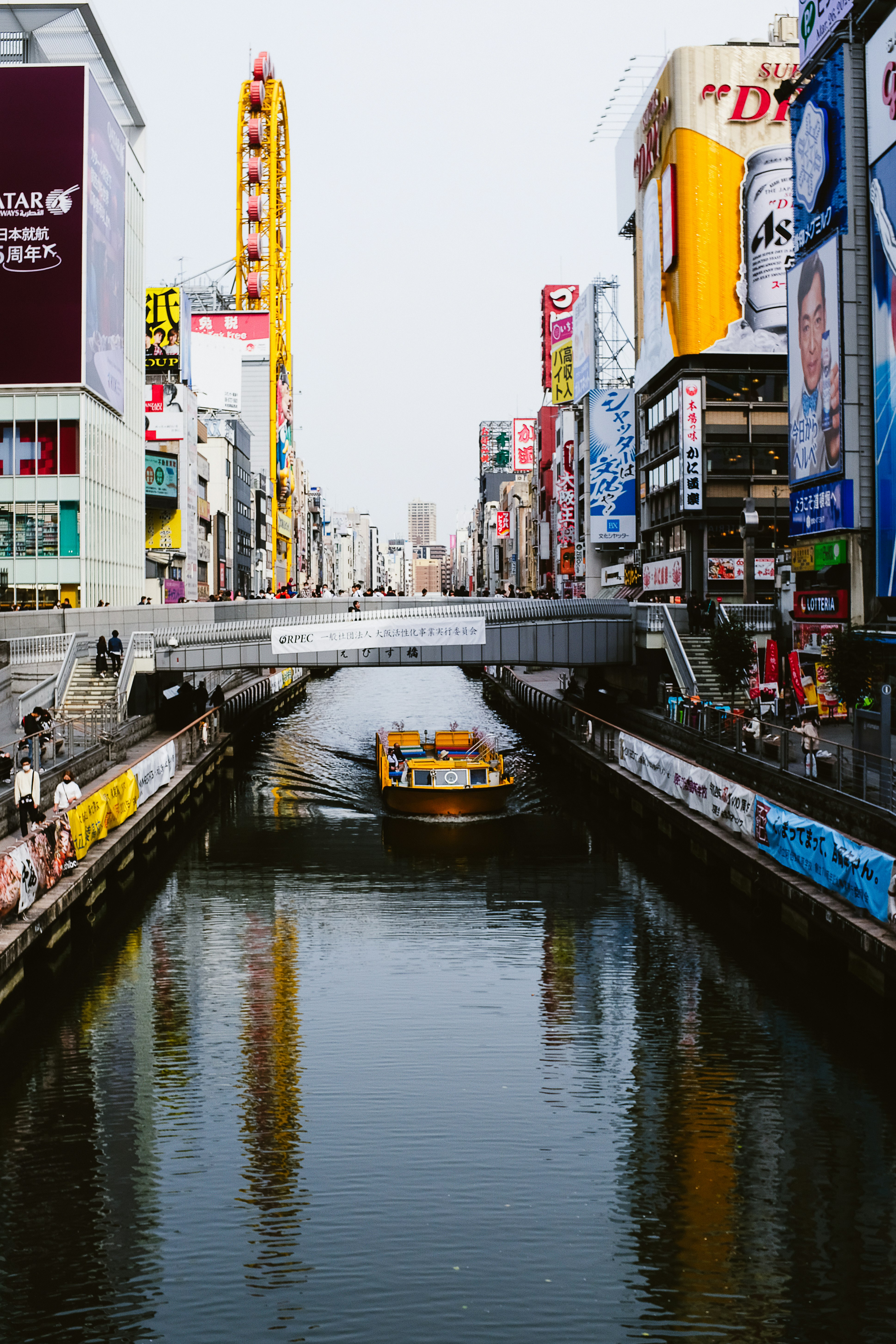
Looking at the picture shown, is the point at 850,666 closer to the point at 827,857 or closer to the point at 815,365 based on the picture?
the point at 827,857

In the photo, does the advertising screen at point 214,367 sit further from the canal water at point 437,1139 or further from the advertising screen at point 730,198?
the canal water at point 437,1139

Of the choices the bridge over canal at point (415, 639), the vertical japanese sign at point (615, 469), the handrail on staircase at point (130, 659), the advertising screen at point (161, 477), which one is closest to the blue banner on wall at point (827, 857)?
the bridge over canal at point (415, 639)

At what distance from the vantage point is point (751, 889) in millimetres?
28828

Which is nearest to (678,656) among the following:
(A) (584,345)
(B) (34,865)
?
(B) (34,865)

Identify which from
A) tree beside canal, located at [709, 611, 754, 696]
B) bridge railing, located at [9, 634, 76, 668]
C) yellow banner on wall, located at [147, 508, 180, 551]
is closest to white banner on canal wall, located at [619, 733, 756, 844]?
tree beside canal, located at [709, 611, 754, 696]

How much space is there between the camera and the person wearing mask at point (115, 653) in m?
48.3

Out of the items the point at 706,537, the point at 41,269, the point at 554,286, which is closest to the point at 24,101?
the point at 41,269

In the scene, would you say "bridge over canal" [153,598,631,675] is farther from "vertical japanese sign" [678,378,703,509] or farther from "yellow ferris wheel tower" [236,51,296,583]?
"yellow ferris wheel tower" [236,51,296,583]

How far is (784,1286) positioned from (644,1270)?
1.47 metres

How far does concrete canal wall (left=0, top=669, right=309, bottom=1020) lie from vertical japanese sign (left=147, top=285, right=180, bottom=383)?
52570 mm

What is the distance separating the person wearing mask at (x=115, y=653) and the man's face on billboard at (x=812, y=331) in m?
28.7

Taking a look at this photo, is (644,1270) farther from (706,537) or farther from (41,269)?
(706,537)

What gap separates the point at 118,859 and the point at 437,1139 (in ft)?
55.2

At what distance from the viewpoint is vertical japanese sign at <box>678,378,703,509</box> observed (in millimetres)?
83812
